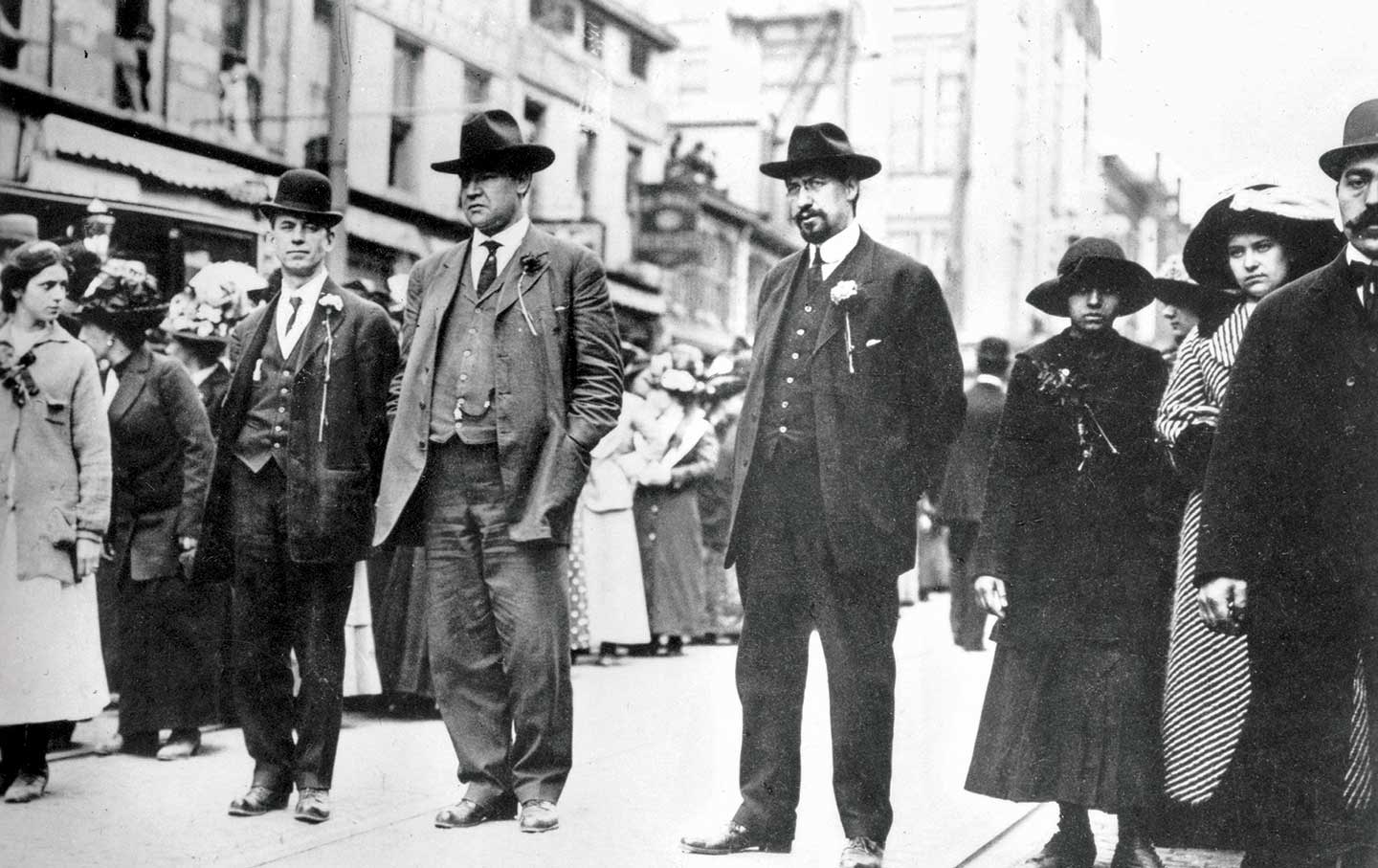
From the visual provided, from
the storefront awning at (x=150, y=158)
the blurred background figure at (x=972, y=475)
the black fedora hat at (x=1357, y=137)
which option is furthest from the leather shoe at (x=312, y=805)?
the storefront awning at (x=150, y=158)

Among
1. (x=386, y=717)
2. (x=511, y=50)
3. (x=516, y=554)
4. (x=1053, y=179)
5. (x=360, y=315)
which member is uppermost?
(x=511, y=50)

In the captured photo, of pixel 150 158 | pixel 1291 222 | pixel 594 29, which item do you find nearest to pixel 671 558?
pixel 150 158

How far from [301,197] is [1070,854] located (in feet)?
10.7

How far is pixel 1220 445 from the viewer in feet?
12.3

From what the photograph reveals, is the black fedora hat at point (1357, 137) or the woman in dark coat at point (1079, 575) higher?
the black fedora hat at point (1357, 137)

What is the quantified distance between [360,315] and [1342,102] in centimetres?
321

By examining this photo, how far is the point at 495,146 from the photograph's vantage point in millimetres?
5133

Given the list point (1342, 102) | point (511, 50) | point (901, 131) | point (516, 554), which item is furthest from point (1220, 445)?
point (901, 131)

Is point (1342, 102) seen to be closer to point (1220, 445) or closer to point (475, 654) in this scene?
point (1220, 445)

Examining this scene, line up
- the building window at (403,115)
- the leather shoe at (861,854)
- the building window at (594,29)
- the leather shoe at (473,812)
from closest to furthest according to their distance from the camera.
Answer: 1. the leather shoe at (861,854)
2. the leather shoe at (473,812)
3. the building window at (403,115)
4. the building window at (594,29)

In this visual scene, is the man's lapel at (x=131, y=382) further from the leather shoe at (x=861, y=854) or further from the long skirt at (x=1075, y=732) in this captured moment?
the long skirt at (x=1075, y=732)

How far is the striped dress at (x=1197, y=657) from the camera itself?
455 centimetres

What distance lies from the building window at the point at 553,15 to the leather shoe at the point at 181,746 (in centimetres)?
1286

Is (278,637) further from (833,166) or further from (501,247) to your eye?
(833,166)
